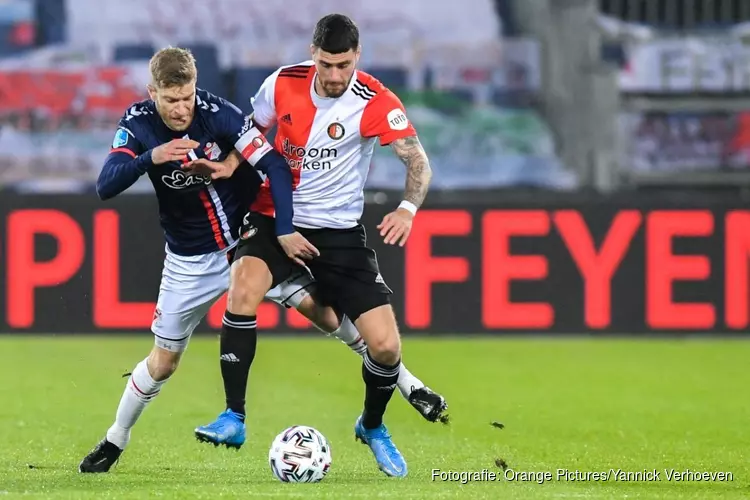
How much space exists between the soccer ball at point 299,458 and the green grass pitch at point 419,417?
10 centimetres

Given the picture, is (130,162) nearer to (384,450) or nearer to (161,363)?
(161,363)

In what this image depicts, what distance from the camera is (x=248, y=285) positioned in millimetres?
6457

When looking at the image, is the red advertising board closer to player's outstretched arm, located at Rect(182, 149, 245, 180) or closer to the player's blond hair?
player's outstretched arm, located at Rect(182, 149, 245, 180)

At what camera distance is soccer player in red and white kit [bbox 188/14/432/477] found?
21.4 ft

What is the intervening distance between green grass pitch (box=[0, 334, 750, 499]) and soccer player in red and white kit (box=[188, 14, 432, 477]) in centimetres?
56

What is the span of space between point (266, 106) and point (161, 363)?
125 cm

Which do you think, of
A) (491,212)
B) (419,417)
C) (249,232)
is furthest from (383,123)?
(491,212)

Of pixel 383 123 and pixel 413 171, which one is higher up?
pixel 383 123

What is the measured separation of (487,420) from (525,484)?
2571 millimetres

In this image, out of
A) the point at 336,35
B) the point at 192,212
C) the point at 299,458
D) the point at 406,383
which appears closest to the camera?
the point at 299,458

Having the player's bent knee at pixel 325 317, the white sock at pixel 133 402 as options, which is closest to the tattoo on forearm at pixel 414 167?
the player's bent knee at pixel 325 317

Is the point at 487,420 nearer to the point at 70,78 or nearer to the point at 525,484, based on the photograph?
the point at 525,484

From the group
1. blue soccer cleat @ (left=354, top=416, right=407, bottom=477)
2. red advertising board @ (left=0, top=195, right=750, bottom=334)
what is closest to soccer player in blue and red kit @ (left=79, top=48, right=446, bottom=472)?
blue soccer cleat @ (left=354, top=416, right=407, bottom=477)

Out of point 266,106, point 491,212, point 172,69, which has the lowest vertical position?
point 491,212
